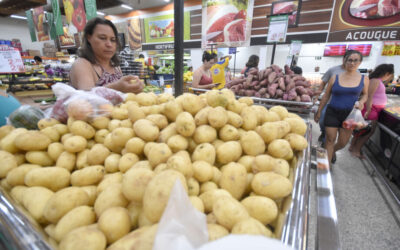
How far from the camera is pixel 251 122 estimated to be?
3.39 ft

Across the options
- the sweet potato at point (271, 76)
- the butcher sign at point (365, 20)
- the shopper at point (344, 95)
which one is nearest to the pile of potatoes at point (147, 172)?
the sweet potato at point (271, 76)

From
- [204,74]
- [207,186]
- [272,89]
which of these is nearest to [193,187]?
[207,186]

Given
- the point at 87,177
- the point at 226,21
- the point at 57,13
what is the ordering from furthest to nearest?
the point at 226,21 < the point at 57,13 < the point at 87,177

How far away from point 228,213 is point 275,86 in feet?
7.74

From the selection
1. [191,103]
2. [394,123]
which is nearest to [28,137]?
[191,103]

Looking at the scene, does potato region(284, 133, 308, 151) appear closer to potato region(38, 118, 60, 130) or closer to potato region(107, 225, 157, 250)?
potato region(107, 225, 157, 250)

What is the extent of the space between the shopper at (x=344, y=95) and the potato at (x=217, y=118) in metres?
2.58

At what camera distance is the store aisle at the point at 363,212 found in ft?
5.68

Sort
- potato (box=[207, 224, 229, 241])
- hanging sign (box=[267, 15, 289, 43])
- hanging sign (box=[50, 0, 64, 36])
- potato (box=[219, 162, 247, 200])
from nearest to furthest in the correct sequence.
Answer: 1. potato (box=[207, 224, 229, 241])
2. potato (box=[219, 162, 247, 200])
3. hanging sign (box=[267, 15, 289, 43])
4. hanging sign (box=[50, 0, 64, 36])

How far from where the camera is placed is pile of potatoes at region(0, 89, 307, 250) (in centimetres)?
55

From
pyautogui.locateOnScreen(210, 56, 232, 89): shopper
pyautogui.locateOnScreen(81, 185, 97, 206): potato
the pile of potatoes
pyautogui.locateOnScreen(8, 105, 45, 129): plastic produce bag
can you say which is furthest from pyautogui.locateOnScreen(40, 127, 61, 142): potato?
pyautogui.locateOnScreen(210, 56, 232, 89): shopper

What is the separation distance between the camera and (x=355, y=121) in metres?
2.45

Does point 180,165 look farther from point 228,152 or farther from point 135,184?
point 228,152

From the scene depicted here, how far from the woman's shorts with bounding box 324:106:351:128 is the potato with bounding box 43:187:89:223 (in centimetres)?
326
